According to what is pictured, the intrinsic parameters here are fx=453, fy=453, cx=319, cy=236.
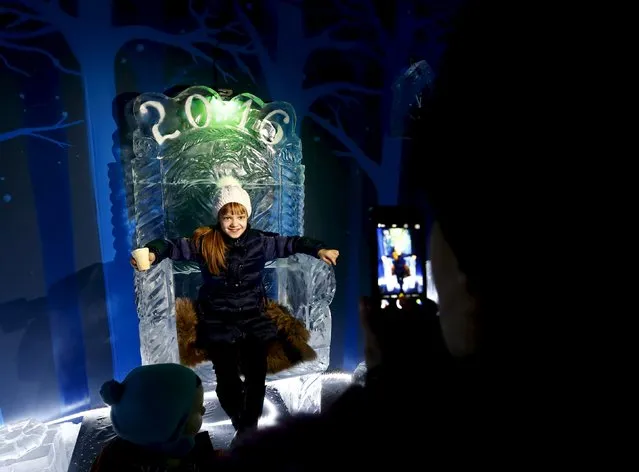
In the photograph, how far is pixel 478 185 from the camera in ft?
1.20

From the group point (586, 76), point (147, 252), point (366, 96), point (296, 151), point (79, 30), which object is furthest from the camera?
point (366, 96)

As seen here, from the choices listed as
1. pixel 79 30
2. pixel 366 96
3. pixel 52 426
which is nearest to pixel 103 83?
pixel 79 30

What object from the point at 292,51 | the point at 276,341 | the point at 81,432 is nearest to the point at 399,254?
→ the point at 276,341

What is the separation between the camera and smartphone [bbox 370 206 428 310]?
3.46 ft

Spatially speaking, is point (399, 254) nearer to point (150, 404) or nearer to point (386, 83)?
A: point (150, 404)

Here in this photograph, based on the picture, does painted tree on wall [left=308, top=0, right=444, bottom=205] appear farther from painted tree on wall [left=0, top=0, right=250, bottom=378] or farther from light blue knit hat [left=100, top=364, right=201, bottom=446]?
light blue knit hat [left=100, top=364, right=201, bottom=446]

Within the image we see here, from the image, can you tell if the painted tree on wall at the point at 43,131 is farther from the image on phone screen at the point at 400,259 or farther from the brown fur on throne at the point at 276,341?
the image on phone screen at the point at 400,259

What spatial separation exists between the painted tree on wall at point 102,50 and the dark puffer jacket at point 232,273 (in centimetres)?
43

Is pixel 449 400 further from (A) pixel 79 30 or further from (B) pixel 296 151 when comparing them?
(A) pixel 79 30

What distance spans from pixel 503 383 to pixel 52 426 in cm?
218

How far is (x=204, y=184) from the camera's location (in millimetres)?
2064

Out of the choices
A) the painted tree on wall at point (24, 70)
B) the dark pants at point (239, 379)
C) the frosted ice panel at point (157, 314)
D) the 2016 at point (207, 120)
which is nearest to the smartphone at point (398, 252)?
the dark pants at point (239, 379)

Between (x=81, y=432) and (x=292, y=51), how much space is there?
1.97m

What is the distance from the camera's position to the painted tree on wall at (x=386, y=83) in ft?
7.67
